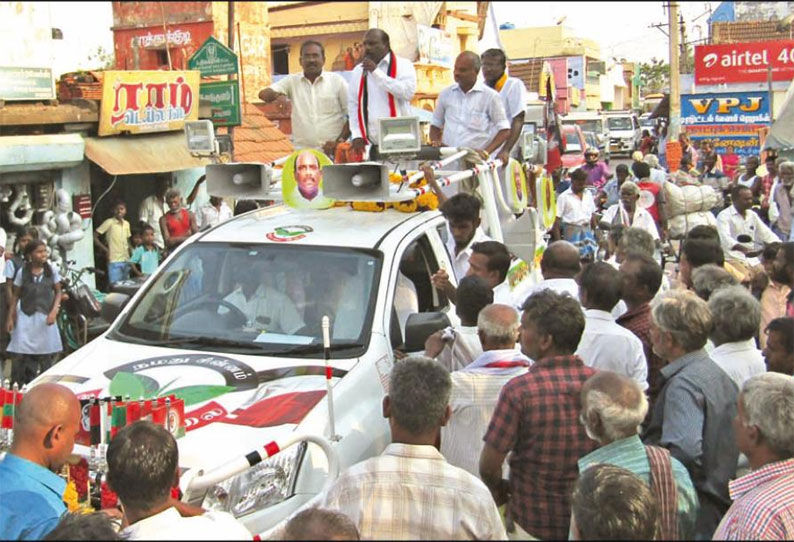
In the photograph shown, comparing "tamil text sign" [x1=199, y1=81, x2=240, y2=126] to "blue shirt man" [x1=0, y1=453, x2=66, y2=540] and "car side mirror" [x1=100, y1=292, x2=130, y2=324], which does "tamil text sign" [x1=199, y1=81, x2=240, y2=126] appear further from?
"blue shirt man" [x1=0, y1=453, x2=66, y2=540]

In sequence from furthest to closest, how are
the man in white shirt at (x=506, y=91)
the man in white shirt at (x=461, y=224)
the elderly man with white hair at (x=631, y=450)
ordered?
the man in white shirt at (x=506, y=91), the man in white shirt at (x=461, y=224), the elderly man with white hair at (x=631, y=450)

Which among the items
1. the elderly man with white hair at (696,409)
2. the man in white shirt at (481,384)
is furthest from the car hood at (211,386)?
the elderly man with white hair at (696,409)

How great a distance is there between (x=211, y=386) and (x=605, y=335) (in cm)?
198

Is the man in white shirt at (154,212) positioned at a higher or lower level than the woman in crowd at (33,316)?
higher

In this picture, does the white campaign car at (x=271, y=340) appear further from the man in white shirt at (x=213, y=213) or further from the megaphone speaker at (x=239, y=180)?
the man in white shirt at (x=213, y=213)

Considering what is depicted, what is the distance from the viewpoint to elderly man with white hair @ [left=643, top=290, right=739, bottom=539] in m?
3.75

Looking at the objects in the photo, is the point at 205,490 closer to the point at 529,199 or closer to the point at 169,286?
the point at 169,286

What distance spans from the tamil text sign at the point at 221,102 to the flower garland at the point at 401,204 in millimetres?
10230

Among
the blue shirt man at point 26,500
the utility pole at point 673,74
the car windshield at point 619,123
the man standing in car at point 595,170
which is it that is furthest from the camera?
the car windshield at point 619,123

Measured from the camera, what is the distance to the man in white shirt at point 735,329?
434cm

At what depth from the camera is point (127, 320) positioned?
553cm

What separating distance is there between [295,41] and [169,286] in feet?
105

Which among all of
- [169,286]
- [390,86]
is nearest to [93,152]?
[390,86]

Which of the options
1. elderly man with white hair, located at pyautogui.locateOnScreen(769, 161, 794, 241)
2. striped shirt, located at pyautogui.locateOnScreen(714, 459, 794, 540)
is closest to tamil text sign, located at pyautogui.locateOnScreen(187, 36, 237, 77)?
elderly man with white hair, located at pyautogui.locateOnScreen(769, 161, 794, 241)
